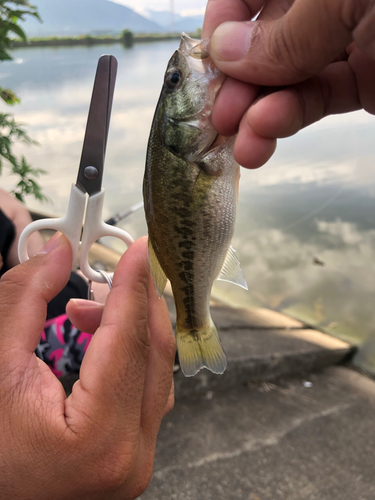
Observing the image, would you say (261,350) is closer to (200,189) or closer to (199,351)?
(199,351)

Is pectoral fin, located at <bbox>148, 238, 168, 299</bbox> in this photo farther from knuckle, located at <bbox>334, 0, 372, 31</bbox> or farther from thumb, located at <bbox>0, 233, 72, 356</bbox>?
knuckle, located at <bbox>334, 0, 372, 31</bbox>

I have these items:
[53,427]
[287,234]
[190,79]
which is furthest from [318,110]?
[287,234]

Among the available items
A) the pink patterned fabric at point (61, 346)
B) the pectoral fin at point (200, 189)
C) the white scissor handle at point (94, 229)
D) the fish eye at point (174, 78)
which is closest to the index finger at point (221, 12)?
the fish eye at point (174, 78)

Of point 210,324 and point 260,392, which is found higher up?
point 210,324

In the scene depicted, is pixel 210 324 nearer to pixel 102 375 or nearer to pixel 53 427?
pixel 102 375

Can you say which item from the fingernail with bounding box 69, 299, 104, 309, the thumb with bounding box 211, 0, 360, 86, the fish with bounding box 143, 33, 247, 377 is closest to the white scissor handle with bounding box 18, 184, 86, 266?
the fingernail with bounding box 69, 299, 104, 309

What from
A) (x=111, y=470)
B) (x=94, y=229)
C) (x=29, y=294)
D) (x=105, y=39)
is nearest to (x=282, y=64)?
(x=94, y=229)
